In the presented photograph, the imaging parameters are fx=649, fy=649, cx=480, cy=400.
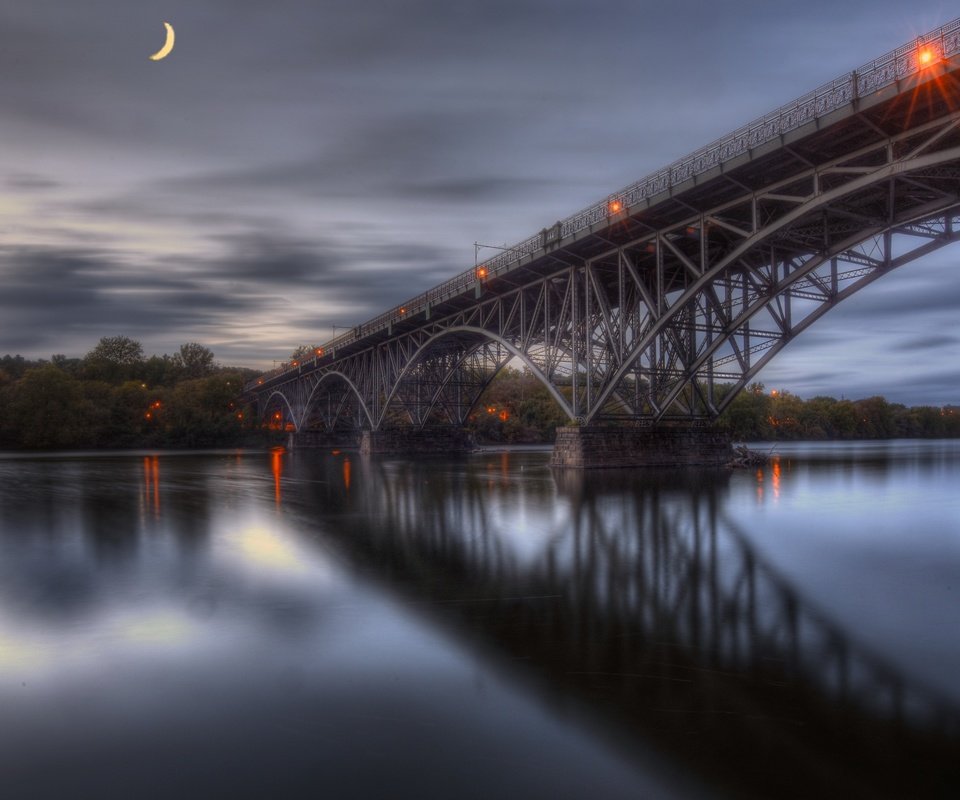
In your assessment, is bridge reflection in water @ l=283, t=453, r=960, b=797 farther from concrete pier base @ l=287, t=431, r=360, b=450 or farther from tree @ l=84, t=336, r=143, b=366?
tree @ l=84, t=336, r=143, b=366

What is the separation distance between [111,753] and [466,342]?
54.1 metres

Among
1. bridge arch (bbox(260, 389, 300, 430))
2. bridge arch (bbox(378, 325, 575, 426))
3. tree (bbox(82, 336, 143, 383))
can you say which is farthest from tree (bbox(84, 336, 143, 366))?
bridge arch (bbox(378, 325, 575, 426))

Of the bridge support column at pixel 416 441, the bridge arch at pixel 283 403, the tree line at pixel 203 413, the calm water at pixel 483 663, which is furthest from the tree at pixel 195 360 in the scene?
the calm water at pixel 483 663

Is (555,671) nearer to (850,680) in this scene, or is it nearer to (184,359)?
(850,680)

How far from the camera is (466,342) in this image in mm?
58438

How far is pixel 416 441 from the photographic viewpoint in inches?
2640

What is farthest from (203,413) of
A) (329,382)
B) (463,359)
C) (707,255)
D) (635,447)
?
(707,255)

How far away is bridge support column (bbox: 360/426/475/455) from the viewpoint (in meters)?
66.2

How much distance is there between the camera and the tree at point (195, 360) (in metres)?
181

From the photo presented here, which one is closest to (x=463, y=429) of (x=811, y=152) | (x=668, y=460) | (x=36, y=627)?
(x=668, y=460)

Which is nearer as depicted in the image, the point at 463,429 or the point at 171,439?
the point at 463,429

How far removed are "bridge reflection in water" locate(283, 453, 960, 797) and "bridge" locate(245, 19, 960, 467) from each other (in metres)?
14.3

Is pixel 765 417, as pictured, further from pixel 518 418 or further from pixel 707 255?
pixel 707 255

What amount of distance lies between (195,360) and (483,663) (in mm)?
195665
